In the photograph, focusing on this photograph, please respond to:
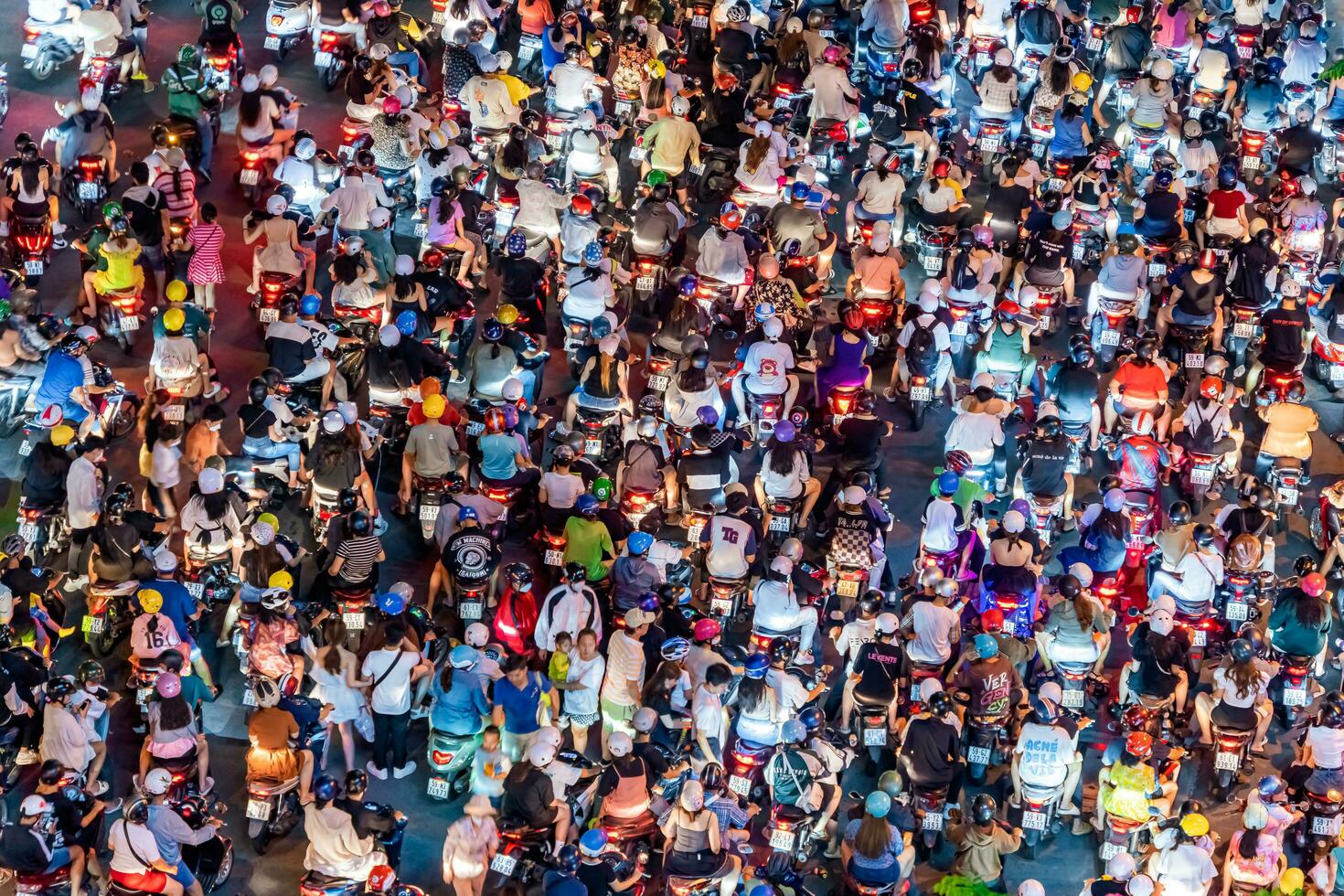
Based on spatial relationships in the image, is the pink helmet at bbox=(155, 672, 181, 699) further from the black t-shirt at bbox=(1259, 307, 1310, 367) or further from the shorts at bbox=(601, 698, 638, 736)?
the black t-shirt at bbox=(1259, 307, 1310, 367)

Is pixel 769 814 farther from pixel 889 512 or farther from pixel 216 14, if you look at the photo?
pixel 216 14

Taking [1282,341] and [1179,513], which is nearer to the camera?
[1179,513]

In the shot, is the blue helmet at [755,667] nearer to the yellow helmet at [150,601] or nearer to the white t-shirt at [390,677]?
the white t-shirt at [390,677]

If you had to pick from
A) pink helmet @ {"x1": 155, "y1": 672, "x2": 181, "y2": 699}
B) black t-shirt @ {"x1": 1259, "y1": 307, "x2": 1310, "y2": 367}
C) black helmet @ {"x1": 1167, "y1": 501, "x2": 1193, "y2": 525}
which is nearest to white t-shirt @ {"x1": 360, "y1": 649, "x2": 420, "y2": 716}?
pink helmet @ {"x1": 155, "y1": 672, "x2": 181, "y2": 699}

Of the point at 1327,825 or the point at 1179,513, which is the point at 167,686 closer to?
the point at 1179,513

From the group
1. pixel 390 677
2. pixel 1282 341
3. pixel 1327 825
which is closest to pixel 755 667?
pixel 390 677

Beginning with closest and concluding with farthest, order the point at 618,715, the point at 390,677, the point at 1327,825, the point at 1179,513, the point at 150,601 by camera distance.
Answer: the point at 390,677 → the point at 150,601 → the point at 1327,825 → the point at 618,715 → the point at 1179,513

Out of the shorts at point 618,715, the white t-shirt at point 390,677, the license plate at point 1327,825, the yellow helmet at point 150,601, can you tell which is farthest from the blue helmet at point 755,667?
the yellow helmet at point 150,601
